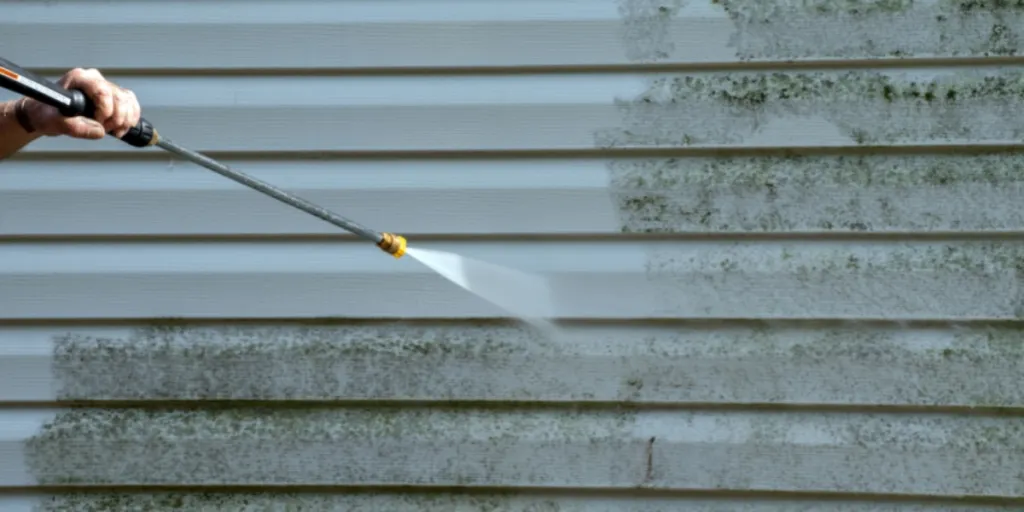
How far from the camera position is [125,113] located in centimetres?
228

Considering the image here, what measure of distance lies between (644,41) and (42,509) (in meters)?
2.18

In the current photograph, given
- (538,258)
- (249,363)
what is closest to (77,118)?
(249,363)

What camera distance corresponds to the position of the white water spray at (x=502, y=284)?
3.02 metres

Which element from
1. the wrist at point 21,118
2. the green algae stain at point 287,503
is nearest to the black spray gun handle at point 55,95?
the wrist at point 21,118

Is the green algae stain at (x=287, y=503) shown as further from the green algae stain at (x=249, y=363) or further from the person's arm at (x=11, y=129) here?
the person's arm at (x=11, y=129)

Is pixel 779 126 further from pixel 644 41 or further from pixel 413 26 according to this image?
pixel 413 26

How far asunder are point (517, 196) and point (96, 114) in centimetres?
120

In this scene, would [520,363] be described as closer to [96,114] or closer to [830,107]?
[830,107]

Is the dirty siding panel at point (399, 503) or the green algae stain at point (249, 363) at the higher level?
the green algae stain at point (249, 363)

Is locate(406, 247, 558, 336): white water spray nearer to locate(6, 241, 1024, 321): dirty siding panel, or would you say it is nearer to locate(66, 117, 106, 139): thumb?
locate(6, 241, 1024, 321): dirty siding panel

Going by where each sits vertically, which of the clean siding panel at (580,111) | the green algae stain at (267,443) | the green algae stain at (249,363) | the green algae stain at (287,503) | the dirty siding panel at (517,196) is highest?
the clean siding panel at (580,111)

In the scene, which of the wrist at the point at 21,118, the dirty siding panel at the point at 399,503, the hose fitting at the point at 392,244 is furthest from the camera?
the dirty siding panel at the point at 399,503

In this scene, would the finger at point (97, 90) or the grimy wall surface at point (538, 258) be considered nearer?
the finger at point (97, 90)

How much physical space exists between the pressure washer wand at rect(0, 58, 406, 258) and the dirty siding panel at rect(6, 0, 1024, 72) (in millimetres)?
578
